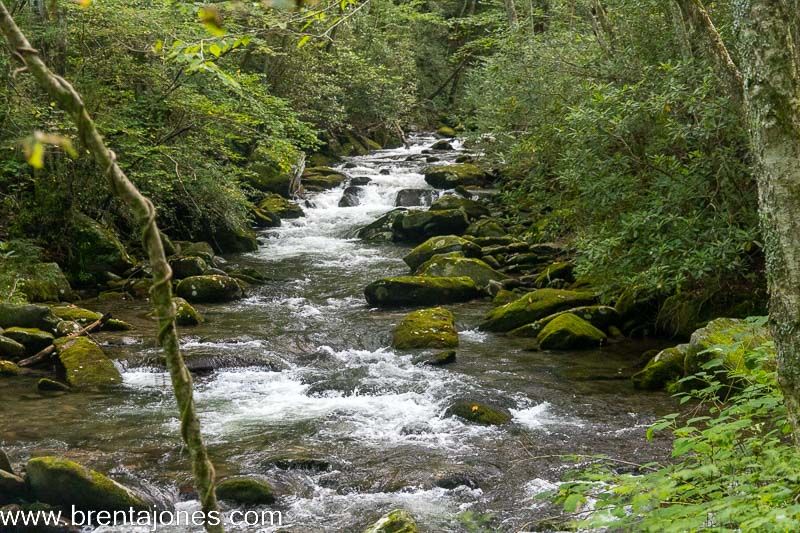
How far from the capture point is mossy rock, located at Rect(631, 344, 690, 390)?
9.37 meters

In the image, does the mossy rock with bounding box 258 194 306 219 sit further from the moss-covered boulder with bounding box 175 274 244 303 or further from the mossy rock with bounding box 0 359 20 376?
the mossy rock with bounding box 0 359 20 376

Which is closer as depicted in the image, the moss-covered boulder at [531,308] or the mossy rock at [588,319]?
the mossy rock at [588,319]

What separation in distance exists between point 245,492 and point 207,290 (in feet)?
26.8

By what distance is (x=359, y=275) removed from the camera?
54.1ft

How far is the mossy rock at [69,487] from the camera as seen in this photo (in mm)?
6047

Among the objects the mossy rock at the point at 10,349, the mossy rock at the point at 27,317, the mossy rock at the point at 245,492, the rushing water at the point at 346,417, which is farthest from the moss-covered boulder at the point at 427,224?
the mossy rock at the point at 245,492

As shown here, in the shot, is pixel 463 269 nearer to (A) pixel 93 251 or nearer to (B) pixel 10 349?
(A) pixel 93 251

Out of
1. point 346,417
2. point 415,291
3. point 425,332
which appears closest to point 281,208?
point 415,291

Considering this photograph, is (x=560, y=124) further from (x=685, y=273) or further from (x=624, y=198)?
(x=685, y=273)

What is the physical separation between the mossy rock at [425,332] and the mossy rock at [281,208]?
10.5 metres

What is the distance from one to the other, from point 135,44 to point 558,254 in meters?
9.28

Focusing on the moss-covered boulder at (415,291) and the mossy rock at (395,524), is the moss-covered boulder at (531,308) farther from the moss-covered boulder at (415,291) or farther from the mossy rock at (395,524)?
the mossy rock at (395,524)

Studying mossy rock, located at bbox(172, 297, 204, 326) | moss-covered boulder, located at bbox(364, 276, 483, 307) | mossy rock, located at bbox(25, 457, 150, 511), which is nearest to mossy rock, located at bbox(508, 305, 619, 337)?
moss-covered boulder, located at bbox(364, 276, 483, 307)

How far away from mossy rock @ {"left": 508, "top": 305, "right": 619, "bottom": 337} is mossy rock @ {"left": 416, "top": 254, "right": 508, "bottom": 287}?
271 centimetres
